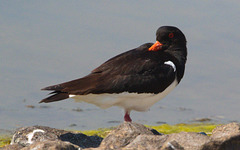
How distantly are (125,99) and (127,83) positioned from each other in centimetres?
24

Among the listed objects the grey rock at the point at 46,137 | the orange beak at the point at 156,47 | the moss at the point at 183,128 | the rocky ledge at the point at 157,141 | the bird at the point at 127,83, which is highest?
the orange beak at the point at 156,47

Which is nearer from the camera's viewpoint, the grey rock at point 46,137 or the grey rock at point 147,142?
the grey rock at point 147,142

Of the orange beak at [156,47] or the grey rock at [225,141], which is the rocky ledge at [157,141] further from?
the orange beak at [156,47]

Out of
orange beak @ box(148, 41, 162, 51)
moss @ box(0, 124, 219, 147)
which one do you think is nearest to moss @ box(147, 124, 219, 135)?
moss @ box(0, 124, 219, 147)

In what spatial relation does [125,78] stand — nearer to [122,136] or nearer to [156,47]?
[156,47]

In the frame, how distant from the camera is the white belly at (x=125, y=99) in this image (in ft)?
23.8

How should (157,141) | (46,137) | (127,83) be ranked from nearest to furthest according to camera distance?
Result: 1. (157,141)
2. (46,137)
3. (127,83)

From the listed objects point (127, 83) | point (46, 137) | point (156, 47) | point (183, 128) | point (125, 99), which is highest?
point (156, 47)

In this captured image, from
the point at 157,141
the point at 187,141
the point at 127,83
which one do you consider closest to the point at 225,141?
the point at 187,141

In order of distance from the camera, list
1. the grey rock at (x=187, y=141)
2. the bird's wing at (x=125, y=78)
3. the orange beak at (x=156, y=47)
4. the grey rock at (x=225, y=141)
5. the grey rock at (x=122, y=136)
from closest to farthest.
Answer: the grey rock at (x=187, y=141) < the grey rock at (x=225, y=141) < the grey rock at (x=122, y=136) < the bird's wing at (x=125, y=78) < the orange beak at (x=156, y=47)

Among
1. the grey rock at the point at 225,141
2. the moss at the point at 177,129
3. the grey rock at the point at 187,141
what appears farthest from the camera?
the moss at the point at 177,129

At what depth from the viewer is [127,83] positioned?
7.26 meters

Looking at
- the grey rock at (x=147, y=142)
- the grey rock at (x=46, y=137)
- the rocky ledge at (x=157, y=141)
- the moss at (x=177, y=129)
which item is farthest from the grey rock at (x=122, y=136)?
the moss at (x=177, y=129)

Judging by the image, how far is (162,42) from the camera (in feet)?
25.8
